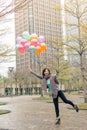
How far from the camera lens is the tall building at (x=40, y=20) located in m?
12.9

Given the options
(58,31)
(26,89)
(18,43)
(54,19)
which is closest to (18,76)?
(26,89)

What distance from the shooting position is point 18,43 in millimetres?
13648

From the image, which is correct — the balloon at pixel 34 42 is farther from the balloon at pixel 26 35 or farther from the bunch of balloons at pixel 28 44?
the balloon at pixel 26 35

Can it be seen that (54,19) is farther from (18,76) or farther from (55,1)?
(18,76)

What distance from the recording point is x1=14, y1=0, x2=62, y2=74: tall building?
1295 centimetres

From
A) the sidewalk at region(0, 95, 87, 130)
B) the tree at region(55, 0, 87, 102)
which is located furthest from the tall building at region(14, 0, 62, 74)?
the sidewalk at region(0, 95, 87, 130)

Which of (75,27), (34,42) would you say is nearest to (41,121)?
(34,42)

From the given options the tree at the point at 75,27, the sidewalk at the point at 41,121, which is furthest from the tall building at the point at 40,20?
the sidewalk at the point at 41,121

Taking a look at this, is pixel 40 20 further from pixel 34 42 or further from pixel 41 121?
pixel 41 121

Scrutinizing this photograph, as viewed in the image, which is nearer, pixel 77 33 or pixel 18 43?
pixel 18 43

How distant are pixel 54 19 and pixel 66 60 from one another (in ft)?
46.2

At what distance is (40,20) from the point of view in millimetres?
20922

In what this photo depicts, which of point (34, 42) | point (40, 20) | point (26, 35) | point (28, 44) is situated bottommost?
point (28, 44)

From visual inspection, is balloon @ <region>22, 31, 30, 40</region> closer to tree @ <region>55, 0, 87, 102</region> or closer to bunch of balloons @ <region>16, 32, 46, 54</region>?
bunch of balloons @ <region>16, 32, 46, 54</region>
